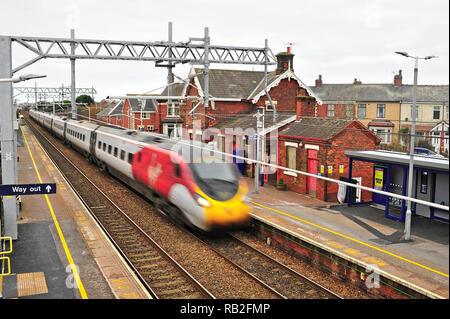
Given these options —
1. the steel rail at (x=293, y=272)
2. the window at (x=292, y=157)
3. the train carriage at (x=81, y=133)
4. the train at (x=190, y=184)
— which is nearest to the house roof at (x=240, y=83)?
the window at (x=292, y=157)

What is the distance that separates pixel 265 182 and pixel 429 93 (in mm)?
21751

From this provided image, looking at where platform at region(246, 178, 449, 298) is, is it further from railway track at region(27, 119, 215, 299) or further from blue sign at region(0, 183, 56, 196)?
blue sign at region(0, 183, 56, 196)

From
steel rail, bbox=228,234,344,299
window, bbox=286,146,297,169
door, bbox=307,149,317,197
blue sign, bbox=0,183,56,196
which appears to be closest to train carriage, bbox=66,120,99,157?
window, bbox=286,146,297,169

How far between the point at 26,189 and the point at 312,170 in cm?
1396

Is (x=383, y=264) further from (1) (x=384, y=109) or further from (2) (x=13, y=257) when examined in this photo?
(1) (x=384, y=109)

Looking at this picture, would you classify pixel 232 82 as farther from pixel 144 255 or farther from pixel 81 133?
pixel 144 255

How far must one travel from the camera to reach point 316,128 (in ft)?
69.6

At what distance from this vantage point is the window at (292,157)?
21.7 m

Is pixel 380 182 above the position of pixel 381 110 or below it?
below

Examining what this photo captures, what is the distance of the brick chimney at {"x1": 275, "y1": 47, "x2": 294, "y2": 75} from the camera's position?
29.7m

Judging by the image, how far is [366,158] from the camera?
14578mm

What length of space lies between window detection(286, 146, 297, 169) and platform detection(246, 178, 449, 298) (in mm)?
5185

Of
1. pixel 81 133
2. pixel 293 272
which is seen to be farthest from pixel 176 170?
pixel 81 133
